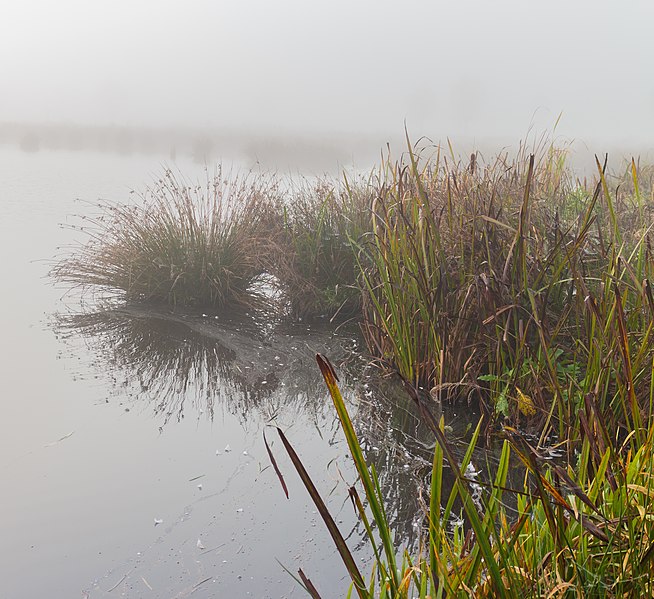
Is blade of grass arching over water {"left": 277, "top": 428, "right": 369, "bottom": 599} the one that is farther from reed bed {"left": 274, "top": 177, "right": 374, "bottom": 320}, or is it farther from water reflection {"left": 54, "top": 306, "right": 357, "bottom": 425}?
reed bed {"left": 274, "top": 177, "right": 374, "bottom": 320}

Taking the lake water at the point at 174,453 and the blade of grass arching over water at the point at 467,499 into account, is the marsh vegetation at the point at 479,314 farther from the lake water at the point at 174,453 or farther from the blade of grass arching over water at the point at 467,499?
the lake water at the point at 174,453

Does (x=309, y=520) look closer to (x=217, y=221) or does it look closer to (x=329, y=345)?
(x=329, y=345)

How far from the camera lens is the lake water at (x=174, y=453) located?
7.73 feet

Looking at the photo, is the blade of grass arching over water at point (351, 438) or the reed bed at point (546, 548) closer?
the blade of grass arching over water at point (351, 438)

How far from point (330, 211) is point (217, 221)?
2.84ft

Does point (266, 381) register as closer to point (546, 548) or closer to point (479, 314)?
point (479, 314)

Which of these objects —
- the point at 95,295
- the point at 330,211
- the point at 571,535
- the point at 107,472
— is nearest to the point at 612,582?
the point at 571,535

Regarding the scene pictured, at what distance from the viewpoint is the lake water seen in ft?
7.73

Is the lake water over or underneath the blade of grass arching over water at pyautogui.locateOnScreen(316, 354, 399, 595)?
underneath

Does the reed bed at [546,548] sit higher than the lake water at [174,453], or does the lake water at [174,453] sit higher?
the reed bed at [546,548]

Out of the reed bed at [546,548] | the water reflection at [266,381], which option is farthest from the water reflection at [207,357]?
the reed bed at [546,548]

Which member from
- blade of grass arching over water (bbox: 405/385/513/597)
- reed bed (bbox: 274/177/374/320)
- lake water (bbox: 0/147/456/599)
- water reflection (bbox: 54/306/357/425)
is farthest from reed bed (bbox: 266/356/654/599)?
reed bed (bbox: 274/177/374/320)

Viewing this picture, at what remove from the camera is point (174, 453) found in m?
3.17

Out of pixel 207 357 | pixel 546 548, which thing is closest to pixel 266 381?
pixel 207 357
